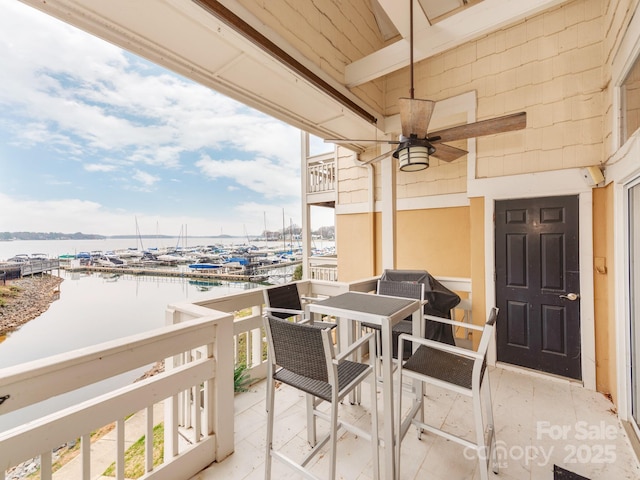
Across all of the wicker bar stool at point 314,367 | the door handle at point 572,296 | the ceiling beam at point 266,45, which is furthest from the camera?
the door handle at point 572,296

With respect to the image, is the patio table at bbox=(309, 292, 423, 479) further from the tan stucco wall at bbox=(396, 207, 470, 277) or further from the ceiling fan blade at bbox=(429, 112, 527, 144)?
the tan stucco wall at bbox=(396, 207, 470, 277)

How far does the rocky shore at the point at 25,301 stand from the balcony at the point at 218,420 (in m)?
3.64

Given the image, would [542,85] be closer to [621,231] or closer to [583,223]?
[583,223]

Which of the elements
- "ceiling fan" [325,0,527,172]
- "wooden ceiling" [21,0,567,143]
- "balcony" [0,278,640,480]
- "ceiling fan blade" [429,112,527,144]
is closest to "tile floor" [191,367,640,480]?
"balcony" [0,278,640,480]

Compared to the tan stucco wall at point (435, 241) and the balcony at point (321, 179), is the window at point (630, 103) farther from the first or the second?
the balcony at point (321, 179)

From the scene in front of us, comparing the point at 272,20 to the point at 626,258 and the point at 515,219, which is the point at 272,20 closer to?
the point at 515,219

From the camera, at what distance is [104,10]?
1.75m

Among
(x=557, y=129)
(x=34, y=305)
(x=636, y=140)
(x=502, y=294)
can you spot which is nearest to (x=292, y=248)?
(x=34, y=305)

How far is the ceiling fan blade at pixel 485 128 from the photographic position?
7.54 feet

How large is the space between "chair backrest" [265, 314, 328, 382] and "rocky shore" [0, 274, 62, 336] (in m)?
5.26

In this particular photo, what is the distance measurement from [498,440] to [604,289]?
78.5 inches

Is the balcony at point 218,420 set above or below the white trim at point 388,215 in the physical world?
below

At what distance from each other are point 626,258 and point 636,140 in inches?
40.7

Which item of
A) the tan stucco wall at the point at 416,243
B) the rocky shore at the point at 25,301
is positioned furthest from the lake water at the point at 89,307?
the tan stucco wall at the point at 416,243
